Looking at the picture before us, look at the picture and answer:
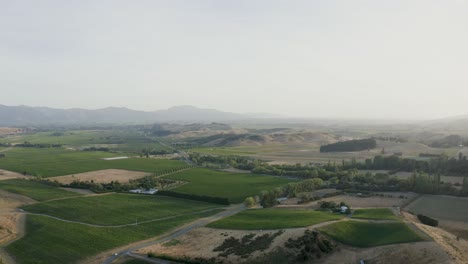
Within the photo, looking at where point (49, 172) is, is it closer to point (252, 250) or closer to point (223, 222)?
point (223, 222)

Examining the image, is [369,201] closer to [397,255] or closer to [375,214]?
[375,214]

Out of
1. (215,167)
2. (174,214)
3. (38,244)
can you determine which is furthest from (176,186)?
(38,244)

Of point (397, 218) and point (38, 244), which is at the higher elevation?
point (397, 218)

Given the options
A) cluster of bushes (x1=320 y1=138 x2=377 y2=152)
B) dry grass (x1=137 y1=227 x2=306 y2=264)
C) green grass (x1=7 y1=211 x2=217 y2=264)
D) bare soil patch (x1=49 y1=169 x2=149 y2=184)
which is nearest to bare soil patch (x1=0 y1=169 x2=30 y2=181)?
bare soil patch (x1=49 y1=169 x2=149 y2=184)

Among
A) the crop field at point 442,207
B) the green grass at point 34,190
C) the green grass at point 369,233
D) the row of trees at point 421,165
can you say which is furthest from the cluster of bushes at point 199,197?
the row of trees at point 421,165

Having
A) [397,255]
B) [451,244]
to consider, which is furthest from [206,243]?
[451,244]
